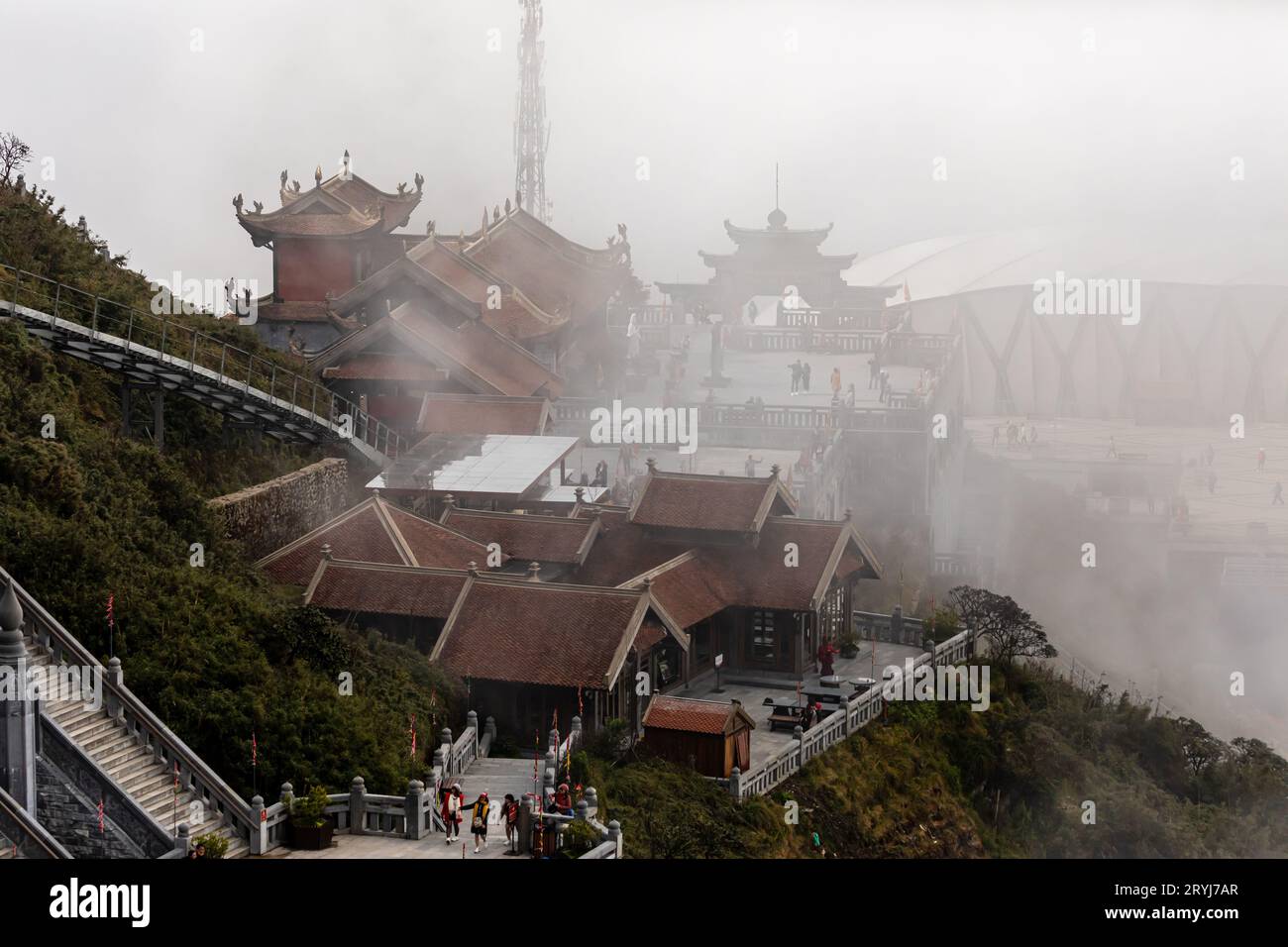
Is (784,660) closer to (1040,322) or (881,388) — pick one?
(881,388)

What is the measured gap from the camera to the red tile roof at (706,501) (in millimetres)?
33688

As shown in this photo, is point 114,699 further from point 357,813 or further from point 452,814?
point 452,814

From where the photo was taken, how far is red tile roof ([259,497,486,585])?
30609 millimetres

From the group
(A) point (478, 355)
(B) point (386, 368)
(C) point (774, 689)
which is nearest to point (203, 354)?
(B) point (386, 368)

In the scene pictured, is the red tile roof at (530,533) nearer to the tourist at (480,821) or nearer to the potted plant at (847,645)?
the potted plant at (847,645)

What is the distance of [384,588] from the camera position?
29.5 meters

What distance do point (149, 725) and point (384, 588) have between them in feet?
28.3

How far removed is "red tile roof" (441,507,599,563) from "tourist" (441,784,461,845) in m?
11.1

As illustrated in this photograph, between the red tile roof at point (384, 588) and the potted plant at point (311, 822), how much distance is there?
25.2 feet

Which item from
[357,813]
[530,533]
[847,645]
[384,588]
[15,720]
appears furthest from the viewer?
[847,645]

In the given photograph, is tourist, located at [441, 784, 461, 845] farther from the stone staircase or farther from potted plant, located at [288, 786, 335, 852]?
the stone staircase

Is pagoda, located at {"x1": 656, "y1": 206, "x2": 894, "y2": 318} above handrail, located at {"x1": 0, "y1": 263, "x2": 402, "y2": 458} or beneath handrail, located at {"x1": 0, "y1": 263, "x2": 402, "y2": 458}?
above

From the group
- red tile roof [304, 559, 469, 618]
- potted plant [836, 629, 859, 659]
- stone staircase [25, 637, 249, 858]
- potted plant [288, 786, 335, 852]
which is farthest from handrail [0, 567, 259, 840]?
potted plant [836, 629, 859, 659]
